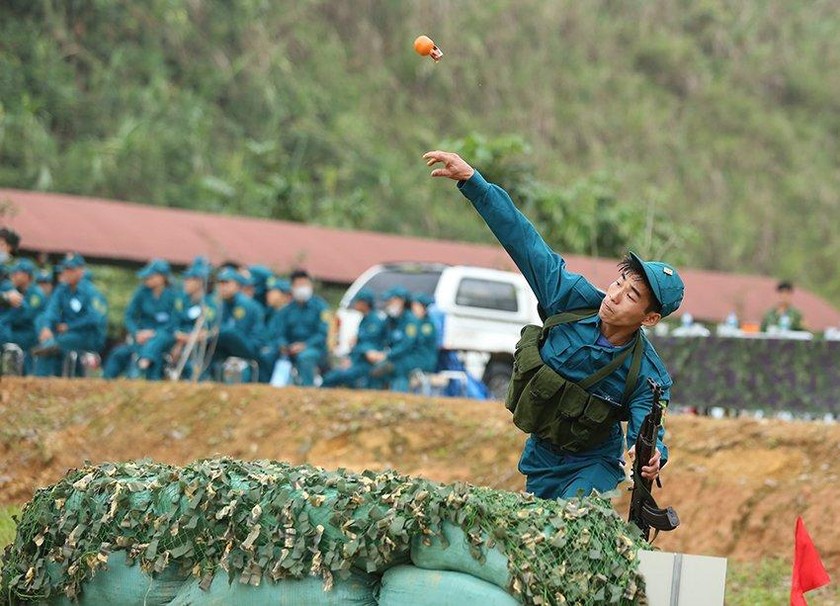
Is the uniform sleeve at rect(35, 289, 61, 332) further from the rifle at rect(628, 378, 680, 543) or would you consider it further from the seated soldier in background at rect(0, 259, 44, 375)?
the rifle at rect(628, 378, 680, 543)

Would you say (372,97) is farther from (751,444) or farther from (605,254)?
(751,444)

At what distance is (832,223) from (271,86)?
58.8 feet

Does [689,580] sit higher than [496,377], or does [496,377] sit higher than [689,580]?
[689,580]

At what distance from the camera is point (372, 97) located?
40.4m

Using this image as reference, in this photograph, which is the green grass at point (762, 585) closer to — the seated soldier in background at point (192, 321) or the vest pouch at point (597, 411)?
the vest pouch at point (597, 411)

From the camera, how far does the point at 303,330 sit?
16672 millimetres

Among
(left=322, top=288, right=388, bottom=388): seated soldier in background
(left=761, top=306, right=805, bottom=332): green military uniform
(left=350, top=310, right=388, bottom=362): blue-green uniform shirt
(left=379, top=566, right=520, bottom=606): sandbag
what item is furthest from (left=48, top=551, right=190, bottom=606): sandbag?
(left=761, top=306, right=805, bottom=332): green military uniform

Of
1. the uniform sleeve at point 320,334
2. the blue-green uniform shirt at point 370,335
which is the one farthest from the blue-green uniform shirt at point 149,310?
the blue-green uniform shirt at point 370,335

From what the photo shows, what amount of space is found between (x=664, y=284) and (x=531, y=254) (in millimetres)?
586

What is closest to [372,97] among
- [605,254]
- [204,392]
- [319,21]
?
[319,21]

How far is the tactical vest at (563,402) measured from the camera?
6430 mm

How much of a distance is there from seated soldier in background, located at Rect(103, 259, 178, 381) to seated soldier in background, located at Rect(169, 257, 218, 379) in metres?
0.09

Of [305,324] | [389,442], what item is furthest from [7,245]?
[389,442]

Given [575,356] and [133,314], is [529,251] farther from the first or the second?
[133,314]
